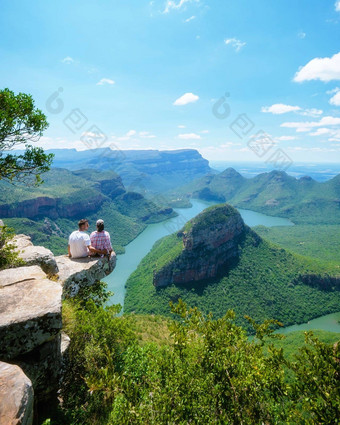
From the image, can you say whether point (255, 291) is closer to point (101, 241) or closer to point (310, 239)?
point (101, 241)

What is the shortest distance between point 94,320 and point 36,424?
3.00m

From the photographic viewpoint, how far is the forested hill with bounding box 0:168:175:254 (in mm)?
79438

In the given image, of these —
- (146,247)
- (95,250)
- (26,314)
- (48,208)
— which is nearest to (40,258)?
(95,250)

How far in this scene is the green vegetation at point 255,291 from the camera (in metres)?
54.2

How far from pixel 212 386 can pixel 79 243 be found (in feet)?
23.9

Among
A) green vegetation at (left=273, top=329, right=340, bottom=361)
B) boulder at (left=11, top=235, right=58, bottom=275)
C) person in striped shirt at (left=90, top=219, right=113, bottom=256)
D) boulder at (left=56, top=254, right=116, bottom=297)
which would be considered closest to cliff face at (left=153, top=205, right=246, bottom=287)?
green vegetation at (left=273, top=329, right=340, bottom=361)

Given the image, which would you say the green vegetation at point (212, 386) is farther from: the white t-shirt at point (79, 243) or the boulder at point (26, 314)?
the white t-shirt at point (79, 243)

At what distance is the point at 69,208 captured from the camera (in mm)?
102938

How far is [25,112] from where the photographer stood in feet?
27.2

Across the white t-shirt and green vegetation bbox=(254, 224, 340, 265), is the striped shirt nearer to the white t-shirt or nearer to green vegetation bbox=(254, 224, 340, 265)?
the white t-shirt

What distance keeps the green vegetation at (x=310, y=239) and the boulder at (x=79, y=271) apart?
91.6 meters

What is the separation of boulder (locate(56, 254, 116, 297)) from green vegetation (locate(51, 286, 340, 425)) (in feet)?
8.66

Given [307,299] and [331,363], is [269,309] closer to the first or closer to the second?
[307,299]

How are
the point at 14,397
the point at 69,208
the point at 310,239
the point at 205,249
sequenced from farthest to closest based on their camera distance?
the point at 310,239 → the point at 69,208 → the point at 205,249 → the point at 14,397
